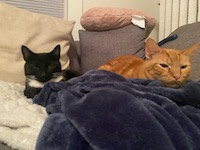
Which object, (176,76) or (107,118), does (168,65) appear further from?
(107,118)

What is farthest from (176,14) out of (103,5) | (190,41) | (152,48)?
(152,48)

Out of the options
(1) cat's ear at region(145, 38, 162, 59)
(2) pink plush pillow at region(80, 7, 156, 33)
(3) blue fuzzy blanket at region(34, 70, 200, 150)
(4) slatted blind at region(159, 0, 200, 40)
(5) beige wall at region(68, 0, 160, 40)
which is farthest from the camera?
(5) beige wall at region(68, 0, 160, 40)

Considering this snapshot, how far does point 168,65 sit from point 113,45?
2.09ft

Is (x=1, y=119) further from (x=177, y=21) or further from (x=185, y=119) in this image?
(x=177, y=21)

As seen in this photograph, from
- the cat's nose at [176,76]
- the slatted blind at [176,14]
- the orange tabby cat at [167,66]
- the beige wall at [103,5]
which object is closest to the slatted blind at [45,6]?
the beige wall at [103,5]

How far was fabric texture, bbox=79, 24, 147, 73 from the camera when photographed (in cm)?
153

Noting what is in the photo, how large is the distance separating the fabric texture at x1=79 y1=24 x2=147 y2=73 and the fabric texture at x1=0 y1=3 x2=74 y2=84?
6.5 inches

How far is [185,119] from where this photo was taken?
1.95 ft

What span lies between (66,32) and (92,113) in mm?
970

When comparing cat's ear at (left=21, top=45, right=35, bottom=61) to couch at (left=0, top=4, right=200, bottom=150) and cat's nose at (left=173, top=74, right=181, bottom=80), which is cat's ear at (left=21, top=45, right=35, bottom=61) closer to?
couch at (left=0, top=4, right=200, bottom=150)

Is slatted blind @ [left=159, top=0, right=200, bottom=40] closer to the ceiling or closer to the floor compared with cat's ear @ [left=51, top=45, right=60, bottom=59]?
closer to the ceiling

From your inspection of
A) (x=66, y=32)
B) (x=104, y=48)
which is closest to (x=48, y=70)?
(x=66, y=32)

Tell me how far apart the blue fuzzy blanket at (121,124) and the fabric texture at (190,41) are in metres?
0.44

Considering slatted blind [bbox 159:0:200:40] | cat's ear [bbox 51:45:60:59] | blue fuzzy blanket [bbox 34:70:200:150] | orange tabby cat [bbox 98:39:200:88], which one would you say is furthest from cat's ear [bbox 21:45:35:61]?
slatted blind [bbox 159:0:200:40]
